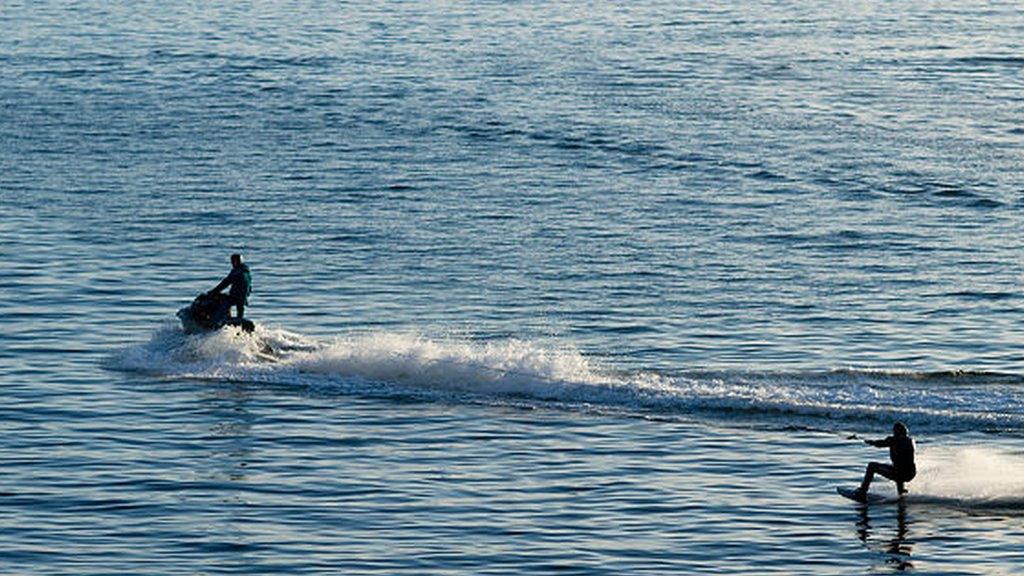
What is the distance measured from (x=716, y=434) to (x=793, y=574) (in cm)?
788

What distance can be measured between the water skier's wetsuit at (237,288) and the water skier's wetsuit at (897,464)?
51.1ft

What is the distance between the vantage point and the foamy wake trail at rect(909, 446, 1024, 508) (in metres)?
34.3

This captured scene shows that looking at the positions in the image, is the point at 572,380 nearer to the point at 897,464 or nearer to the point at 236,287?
the point at 236,287

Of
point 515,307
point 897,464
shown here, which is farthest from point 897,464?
point 515,307

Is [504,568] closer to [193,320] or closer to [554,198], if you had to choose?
[193,320]

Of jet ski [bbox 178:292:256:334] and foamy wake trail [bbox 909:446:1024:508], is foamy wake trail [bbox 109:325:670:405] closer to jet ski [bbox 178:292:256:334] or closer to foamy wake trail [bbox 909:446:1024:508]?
jet ski [bbox 178:292:256:334]

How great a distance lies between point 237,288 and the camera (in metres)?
45.1

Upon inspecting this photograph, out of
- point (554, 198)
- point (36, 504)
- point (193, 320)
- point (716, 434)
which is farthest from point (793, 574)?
point (554, 198)

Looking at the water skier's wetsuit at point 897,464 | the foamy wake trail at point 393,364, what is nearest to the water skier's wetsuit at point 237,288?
the foamy wake trail at point 393,364

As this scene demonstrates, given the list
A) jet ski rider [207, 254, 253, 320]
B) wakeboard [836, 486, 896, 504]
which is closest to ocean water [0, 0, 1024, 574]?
wakeboard [836, 486, 896, 504]

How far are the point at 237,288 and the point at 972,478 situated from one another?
1658 centimetres

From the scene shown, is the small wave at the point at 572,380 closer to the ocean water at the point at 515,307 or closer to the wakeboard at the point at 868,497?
the ocean water at the point at 515,307

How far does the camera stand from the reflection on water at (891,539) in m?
31.5

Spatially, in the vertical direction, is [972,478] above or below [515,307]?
above
